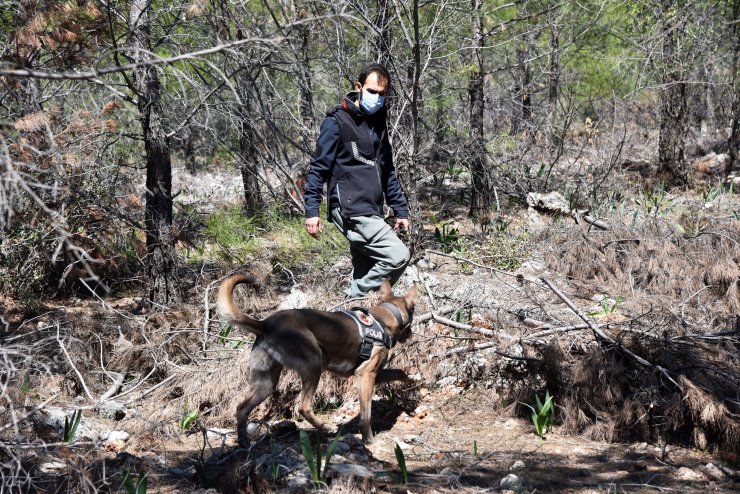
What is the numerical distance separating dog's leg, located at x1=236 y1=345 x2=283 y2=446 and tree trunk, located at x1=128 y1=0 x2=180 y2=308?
2.96 meters

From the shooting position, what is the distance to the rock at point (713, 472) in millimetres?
4551

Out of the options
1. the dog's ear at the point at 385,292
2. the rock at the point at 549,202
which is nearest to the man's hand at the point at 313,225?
the dog's ear at the point at 385,292

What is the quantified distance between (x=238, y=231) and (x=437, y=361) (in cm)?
507

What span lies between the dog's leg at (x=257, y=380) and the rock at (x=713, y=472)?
2761mm

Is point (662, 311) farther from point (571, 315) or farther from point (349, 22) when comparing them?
point (349, 22)

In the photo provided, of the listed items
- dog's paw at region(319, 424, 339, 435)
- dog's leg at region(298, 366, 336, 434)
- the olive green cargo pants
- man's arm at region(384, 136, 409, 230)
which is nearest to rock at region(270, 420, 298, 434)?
dog's paw at region(319, 424, 339, 435)

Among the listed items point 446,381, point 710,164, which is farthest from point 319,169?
point 710,164

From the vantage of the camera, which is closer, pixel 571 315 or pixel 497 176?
pixel 571 315

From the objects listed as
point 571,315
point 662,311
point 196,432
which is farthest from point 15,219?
point 662,311

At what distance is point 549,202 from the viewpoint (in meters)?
11.1

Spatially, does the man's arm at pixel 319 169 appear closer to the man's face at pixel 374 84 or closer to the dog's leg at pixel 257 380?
the man's face at pixel 374 84

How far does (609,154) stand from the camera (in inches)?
484

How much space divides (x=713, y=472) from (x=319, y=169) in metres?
3.38

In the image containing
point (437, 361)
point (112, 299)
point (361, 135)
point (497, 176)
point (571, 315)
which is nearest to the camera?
point (361, 135)
